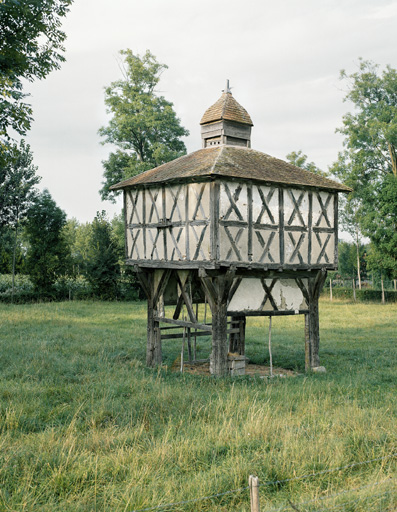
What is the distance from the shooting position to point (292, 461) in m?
6.75

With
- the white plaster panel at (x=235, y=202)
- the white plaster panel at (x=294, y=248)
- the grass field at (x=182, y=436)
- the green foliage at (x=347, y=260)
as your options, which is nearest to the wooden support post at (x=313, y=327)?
the grass field at (x=182, y=436)

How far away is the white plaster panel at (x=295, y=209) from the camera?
14.4m

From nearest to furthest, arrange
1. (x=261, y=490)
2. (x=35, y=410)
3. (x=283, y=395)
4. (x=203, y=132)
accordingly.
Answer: (x=261, y=490), (x=35, y=410), (x=283, y=395), (x=203, y=132)

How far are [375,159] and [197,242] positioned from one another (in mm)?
29450

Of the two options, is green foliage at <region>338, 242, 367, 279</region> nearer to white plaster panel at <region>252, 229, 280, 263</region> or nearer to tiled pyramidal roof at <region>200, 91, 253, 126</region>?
tiled pyramidal roof at <region>200, 91, 253, 126</region>

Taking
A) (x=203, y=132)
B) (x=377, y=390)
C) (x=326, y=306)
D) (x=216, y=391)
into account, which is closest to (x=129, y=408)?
(x=216, y=391)

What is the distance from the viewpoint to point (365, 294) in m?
40.2

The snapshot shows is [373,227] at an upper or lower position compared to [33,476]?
upper

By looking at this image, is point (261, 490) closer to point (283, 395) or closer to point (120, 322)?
point (283, 395)

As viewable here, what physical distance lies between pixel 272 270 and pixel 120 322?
42.8ft

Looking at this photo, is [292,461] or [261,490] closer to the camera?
[261,490]

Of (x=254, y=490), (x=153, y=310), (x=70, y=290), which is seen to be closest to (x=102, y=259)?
(x=70, y=290)

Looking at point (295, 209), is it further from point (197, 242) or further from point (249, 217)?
point (197, 242)

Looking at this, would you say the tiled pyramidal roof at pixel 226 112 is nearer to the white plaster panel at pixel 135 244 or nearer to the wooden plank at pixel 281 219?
the wooden plank at pixel 281 219
